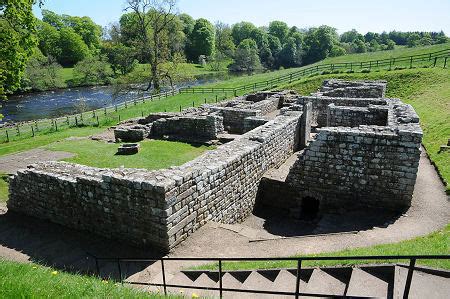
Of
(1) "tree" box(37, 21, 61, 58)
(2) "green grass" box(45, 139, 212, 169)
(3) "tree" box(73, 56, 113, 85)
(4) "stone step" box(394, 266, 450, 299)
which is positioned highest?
(1) "tree" box(37, 21, 61, 58)

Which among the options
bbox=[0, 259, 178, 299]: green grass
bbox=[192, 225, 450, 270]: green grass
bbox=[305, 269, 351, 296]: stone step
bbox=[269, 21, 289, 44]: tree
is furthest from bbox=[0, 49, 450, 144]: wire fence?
bbox=[269, 21, 289, 44]: tree

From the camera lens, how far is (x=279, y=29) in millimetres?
117750

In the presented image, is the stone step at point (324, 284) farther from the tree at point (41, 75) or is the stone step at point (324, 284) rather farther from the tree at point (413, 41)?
the tree at point (413, 41)

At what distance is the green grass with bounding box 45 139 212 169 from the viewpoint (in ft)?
60.4

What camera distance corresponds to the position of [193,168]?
9781mm

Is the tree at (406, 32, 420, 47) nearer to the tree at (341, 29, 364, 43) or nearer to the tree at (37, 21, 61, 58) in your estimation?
the tree at (341, 29, 364, 43)

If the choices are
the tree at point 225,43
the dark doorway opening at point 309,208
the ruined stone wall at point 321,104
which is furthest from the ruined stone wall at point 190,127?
the tree at point 225,43

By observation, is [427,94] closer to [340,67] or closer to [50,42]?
[340,67]

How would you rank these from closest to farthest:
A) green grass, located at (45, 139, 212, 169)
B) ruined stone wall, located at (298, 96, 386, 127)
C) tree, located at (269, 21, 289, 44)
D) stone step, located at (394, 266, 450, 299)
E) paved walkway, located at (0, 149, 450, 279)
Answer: stone step, located at (394, 266, 450, 299), paved walkway, located at (0, 149, 450, 279), green grass, located at (45, 139, 212, 169), ruined stone wall, located at (298, 96, 386, 127), tree, located at (269, 21, 289, 44)

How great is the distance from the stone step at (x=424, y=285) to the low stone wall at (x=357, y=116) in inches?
461

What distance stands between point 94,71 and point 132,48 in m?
24.9

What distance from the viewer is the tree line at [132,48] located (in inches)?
682

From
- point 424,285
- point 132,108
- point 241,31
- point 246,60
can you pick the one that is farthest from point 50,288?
point 241,31

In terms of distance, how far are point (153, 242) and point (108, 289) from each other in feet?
11.5
